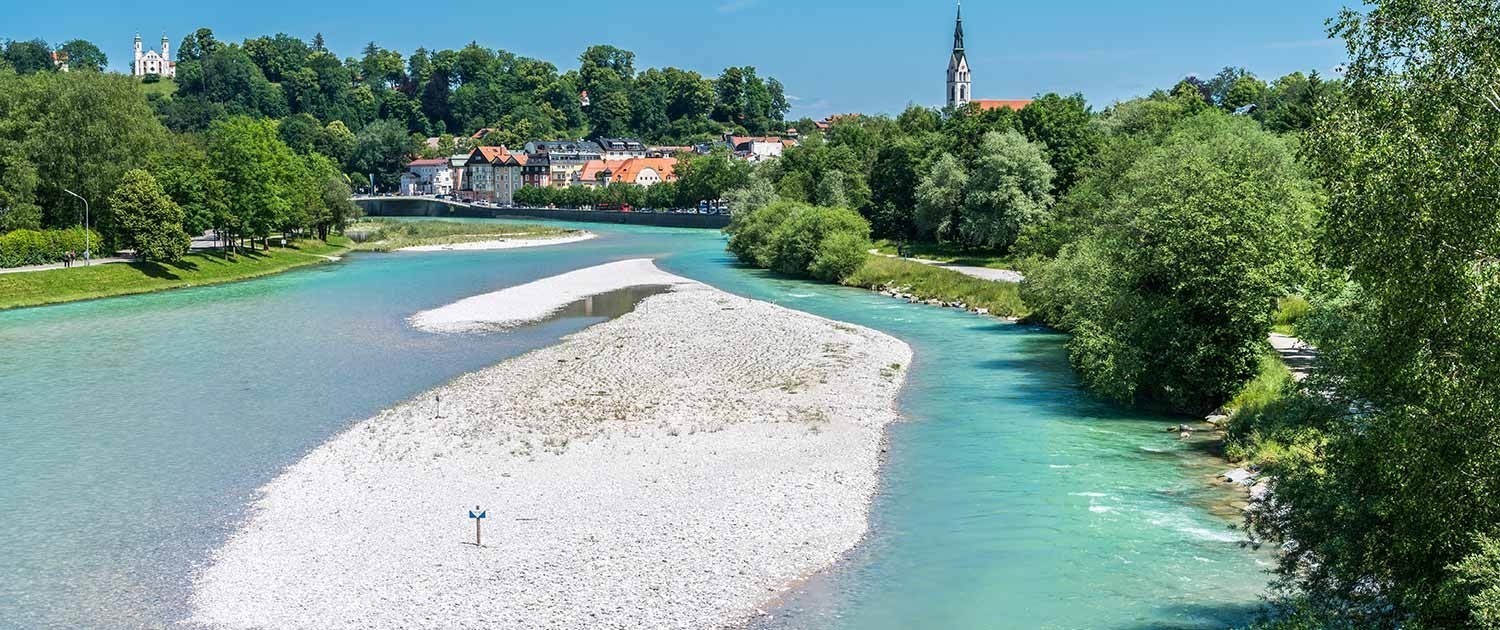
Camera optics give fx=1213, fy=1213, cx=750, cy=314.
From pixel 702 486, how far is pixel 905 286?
141 feet

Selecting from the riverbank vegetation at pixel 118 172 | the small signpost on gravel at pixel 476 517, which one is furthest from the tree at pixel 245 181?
the small signpost on gravel at pixel 476 517

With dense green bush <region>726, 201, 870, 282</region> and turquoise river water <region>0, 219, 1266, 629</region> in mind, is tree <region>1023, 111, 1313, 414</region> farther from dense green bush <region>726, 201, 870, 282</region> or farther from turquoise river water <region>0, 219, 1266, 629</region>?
dense green bush <region>726, 201, 870, 282</region>

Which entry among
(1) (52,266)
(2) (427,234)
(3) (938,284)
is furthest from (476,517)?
(2) (427,234)

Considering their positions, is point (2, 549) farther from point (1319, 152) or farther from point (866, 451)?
point (1319, 152)

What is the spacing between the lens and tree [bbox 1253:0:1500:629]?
10719 millimetres

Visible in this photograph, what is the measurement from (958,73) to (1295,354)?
163979 mm

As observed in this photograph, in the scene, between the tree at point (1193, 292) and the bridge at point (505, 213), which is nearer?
the tree at point (1193, 292)

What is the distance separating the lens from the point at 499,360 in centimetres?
4184

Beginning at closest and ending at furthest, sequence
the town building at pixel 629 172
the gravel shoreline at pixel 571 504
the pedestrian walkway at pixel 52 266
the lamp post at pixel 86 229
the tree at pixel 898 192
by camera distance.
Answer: the gravel shoreline at pixel 571 504 → the pedestrian walkway at pixel 52 266 → the lamp post at pixel 86 229 → the tree at pixel 898 192 → the town building at pixel 629 172

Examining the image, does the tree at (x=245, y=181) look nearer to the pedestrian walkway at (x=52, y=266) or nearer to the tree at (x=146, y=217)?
the tree at (x=146, y=217)

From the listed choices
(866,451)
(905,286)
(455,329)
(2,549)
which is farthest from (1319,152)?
(905,286)

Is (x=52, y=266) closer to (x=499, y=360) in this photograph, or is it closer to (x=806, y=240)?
(x=499, y=360)

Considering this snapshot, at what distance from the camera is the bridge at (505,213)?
151m

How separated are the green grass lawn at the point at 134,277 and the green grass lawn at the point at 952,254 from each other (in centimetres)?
4139
